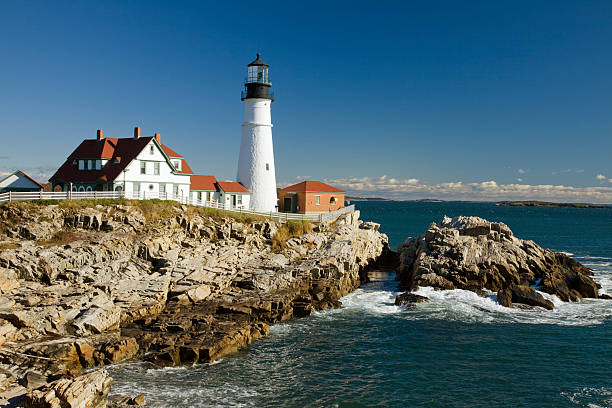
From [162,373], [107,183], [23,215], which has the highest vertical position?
[107,183]

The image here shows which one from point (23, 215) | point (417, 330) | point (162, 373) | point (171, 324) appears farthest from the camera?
point (23, 215)

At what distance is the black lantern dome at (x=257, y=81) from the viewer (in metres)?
41.1

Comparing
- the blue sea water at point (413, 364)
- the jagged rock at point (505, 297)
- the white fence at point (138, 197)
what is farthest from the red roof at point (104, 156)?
the jagged rock at point (505, 297)

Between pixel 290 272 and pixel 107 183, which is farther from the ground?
pixel 107 183

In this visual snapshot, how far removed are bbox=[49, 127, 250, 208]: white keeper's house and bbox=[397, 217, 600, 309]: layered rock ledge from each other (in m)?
16.5

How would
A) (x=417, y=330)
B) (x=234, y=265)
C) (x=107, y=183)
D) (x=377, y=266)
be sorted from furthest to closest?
(x=377, y=266) → (x=107, y=183) → (x=234, y=265) → (x=417, y=330)

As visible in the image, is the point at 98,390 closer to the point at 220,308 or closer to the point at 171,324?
the point at 171,324

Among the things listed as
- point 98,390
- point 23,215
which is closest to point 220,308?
point 98,390

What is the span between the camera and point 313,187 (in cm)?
4556

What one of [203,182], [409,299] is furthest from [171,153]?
[409,299]

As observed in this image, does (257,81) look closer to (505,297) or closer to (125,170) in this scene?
(125,170)

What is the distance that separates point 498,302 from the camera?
28766mm

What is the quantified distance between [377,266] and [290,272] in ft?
48.4

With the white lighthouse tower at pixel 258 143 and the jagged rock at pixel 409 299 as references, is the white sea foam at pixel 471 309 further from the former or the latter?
the white lighthouse tower at pixel 258 143
